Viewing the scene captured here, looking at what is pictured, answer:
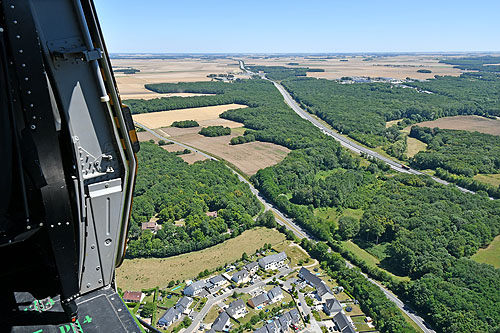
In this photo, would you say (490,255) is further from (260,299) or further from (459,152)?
(459,152)

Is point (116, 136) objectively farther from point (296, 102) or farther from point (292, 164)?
point (296, 102)

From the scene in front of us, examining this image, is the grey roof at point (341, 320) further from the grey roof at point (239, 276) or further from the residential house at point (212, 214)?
the residential house at point (212, 214)

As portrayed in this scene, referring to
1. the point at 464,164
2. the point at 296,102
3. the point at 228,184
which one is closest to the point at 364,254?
the point at 228,184

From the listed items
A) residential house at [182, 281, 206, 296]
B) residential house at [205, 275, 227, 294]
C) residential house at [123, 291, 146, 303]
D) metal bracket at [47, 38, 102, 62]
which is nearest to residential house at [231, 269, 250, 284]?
residential house at [205, 275, 227, 294]

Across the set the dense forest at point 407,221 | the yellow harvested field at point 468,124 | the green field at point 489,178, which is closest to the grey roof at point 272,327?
the dense forest at point 407,221

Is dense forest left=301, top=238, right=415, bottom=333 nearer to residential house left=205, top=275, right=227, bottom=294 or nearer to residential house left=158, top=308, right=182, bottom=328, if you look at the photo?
residential house left=205, top=275, right=227, bottom=294
